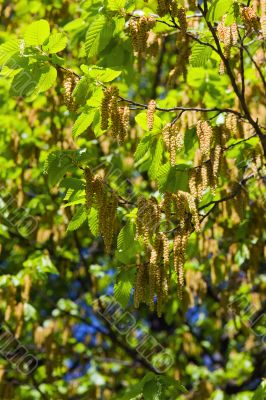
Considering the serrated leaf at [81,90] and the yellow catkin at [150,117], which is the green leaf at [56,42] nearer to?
the serrated leaf at [81,90]

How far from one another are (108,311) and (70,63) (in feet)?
9.80

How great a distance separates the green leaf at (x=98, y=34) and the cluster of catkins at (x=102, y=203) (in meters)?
0.83

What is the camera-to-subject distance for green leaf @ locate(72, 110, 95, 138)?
3.16 meters

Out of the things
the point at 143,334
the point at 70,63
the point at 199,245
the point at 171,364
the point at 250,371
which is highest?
the point at 70,63

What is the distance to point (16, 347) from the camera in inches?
261

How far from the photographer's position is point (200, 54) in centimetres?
362

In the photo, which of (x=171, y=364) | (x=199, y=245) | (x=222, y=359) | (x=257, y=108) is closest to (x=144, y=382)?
(x=199, y=245)

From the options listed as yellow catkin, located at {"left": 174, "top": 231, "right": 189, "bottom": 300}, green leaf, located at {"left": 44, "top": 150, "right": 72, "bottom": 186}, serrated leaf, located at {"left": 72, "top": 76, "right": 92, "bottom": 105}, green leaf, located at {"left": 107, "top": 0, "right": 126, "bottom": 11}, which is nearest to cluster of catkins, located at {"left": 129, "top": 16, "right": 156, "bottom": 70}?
green leaf, located at {"left": 107, "top": 0, "right": 126, "bottom": 11}

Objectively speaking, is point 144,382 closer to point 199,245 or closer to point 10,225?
point 199,245

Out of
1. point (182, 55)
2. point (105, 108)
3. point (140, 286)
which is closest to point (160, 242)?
point (140, 286)

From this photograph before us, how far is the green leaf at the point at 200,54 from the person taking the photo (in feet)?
11.9

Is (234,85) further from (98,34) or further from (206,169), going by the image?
(98,34)

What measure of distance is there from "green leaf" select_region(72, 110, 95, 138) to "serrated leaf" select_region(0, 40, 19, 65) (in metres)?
0.51

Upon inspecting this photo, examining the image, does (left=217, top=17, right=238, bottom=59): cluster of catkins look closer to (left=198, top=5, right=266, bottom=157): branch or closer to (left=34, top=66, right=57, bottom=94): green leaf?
(left=198, top=5, right=266, bottom=157): branch
